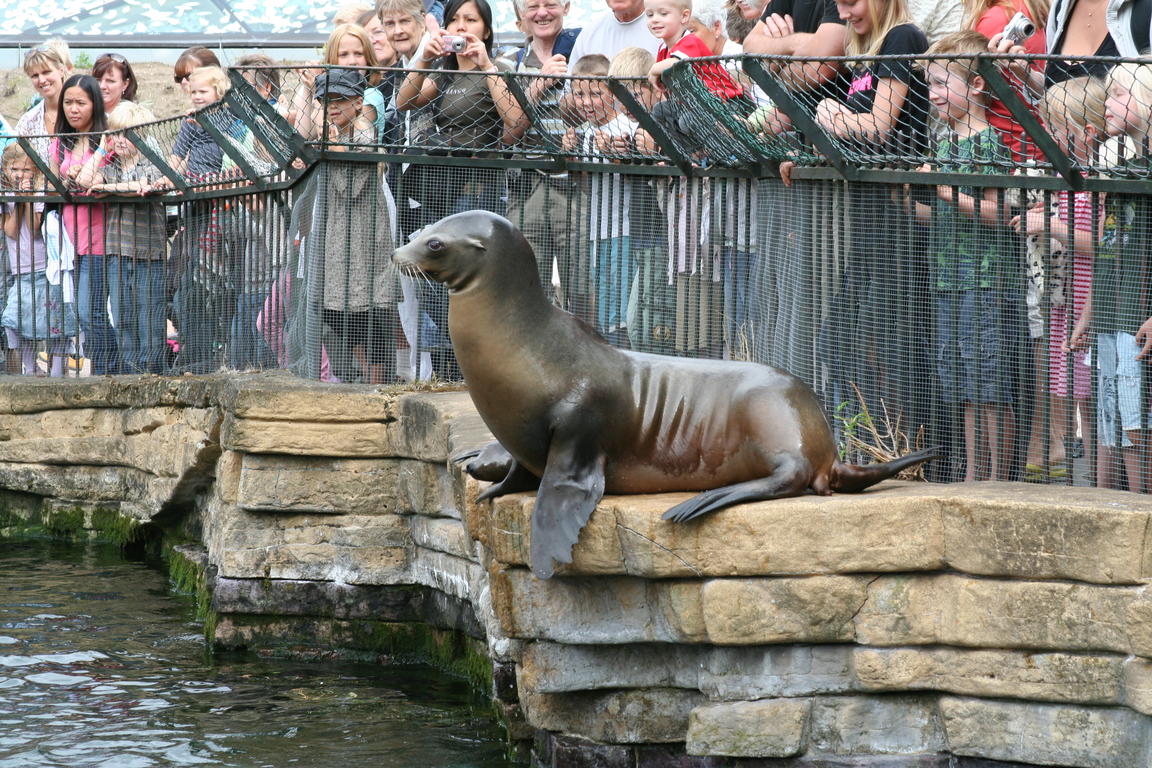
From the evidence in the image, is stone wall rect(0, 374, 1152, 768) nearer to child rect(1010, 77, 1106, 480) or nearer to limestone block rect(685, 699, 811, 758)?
limestone block rect(685, 699, 811, 758)

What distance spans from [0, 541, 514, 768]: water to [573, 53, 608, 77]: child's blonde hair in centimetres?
322

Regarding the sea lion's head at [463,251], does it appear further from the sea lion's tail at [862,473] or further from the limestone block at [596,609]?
the sea lion's tail at [862,473]

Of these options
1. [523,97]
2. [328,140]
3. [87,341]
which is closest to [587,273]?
[523,97]

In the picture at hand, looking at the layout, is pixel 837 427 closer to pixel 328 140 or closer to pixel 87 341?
pixel 328 140

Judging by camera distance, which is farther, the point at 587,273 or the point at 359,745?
the point at 587,273

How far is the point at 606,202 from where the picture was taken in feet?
26.5

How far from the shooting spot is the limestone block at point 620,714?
5629 mm

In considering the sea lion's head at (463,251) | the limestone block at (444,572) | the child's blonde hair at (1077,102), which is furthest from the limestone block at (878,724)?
the limestone block at (444,572)

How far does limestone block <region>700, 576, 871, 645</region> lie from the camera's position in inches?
204

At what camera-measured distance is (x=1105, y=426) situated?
555 cm

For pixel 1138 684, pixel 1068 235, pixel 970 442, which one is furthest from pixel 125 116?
pixel 1138 684

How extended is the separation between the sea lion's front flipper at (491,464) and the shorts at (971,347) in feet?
5.44

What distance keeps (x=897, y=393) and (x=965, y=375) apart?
0.33 metres

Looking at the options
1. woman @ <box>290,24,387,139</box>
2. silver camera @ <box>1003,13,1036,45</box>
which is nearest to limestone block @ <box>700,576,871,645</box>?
silver camera @ <box>1003,13,1036,45</box>
